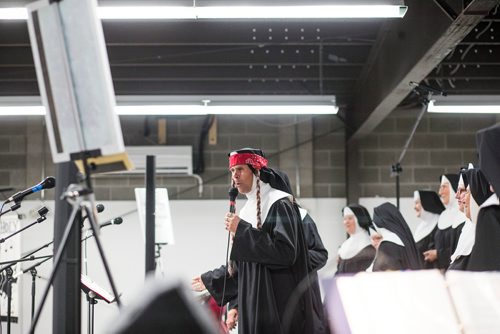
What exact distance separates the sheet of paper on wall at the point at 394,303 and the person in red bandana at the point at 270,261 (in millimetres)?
1857

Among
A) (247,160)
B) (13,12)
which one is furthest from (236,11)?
(13,12)

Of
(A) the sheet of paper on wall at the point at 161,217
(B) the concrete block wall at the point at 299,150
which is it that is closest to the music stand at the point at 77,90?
(A) the sheet of paper on wall at the point at 161,217

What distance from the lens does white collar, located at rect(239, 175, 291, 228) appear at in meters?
3.64

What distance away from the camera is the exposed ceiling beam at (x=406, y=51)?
436cm

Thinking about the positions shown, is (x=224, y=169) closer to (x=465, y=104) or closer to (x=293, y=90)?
(x=293, y=90)

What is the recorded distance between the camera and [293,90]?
8078 millimetres

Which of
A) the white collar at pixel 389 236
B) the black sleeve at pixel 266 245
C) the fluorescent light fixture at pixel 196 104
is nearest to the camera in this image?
the black sleeve at pixel 266 245

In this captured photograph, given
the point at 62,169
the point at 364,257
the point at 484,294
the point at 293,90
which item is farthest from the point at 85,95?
the point at 293,90

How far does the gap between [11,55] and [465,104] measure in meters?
3.96

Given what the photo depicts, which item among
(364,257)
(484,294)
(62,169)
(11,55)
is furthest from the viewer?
(11,55)

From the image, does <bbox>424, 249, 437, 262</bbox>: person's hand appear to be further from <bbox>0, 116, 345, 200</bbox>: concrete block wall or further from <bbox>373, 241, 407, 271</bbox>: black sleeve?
<bbox>0, 116, 345, 200</bbox>: concrete block wall

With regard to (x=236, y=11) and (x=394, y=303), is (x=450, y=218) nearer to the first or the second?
(x=236, y=11)

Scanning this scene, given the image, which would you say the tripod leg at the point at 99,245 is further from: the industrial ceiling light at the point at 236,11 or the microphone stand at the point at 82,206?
the industrial ceiling light at the point at 236,11

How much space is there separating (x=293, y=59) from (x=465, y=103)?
159 centimetres
